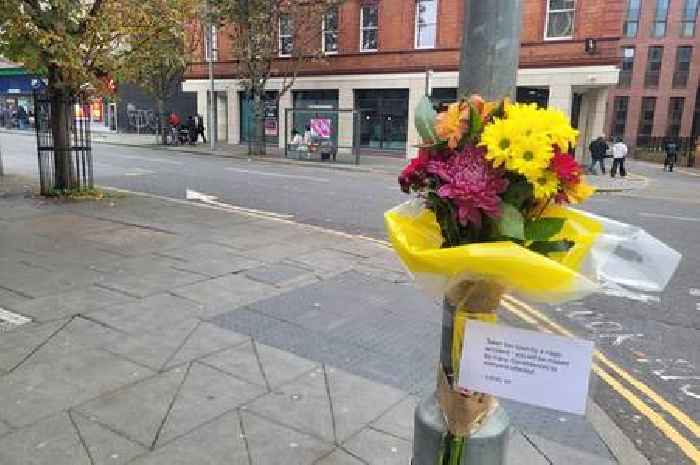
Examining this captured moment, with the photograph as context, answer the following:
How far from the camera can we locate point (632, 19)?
59.1 m

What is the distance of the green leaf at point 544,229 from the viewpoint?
1745mm

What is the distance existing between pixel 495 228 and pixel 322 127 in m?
24.6

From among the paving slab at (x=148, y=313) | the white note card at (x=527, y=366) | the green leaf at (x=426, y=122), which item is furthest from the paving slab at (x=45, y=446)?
the green leaf at (x=426, y=122)

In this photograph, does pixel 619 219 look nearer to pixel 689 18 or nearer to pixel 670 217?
pixel 670 217

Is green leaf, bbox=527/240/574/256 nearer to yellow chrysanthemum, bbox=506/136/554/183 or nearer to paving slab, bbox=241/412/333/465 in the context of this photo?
yellow chrysanthemum, bbox=506/136/554/183

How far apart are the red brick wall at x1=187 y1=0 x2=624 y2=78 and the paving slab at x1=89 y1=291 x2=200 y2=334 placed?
18.3 meters

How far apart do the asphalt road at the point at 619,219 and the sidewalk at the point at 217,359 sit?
0.73m

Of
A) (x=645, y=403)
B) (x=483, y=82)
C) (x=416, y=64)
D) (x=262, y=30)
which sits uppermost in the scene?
(x=262, y=30)

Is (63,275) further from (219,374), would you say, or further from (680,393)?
(680,393)

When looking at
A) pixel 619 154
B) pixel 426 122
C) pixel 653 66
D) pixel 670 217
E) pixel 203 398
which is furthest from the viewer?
pixel 653 66

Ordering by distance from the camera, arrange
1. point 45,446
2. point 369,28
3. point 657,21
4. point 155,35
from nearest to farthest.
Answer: point 45,446 → point 155,35 → point 369,28 → point 657,21

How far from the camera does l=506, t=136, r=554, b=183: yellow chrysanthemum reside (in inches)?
64.3

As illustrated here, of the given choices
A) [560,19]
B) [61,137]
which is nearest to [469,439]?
[61,137]

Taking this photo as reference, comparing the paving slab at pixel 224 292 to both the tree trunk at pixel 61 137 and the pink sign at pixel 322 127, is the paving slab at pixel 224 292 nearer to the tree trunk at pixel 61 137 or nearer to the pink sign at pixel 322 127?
the tree trunk at pixel 61 137
